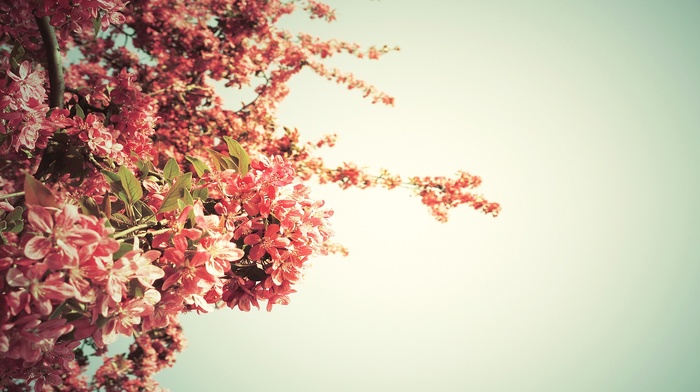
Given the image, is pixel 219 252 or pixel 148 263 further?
pixel 219 252

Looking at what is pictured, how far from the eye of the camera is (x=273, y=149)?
458 cm

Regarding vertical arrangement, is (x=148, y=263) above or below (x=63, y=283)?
above

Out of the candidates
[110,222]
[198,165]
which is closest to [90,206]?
[110,222]

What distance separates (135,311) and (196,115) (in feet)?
15.0

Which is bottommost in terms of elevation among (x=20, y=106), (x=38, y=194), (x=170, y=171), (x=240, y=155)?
(x=38, y=194)

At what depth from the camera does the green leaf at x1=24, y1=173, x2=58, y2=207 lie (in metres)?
1.12

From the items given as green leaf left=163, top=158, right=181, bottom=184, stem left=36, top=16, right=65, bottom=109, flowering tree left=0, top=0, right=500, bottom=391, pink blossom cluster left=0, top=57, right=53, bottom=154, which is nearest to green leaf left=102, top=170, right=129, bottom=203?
flowering tree left=0, top=0, right=500, bottom=391

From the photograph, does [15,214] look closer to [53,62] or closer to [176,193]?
[176,193]

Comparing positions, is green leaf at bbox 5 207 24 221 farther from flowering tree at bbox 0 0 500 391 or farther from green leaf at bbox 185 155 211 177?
green leaf at bbox 185 155 211 177

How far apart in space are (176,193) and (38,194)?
46 centimetres

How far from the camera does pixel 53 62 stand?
222 cm

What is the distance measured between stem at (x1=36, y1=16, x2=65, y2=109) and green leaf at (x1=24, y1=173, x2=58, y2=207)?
1.52m

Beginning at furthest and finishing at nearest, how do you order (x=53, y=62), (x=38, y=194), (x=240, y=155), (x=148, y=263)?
1. (x=53, y=62)
2. (x=240, y=155)
3. (x=148, y=263)
4. (x=38, y=194)

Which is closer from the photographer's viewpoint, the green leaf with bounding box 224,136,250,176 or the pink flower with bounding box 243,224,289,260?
the pink flower with bounding box 243,224,289,260
